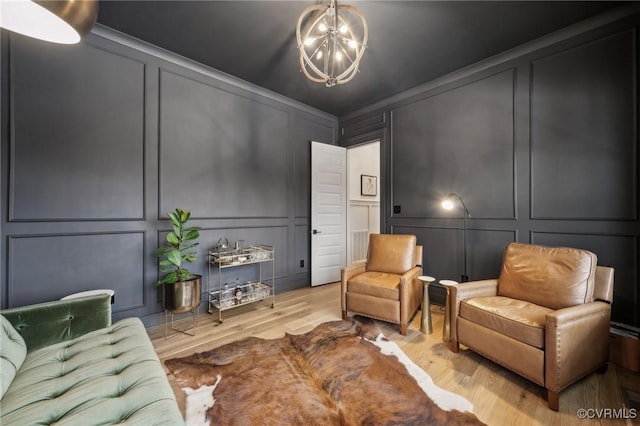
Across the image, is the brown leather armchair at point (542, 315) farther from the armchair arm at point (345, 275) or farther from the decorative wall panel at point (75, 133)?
the decorative wall panel at point (75, 133)

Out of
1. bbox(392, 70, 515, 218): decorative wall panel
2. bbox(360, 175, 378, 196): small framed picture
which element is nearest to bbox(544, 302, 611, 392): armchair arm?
bbox(392, 70, 515, 218): decorative wall panel

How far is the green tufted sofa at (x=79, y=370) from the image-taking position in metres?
1.01

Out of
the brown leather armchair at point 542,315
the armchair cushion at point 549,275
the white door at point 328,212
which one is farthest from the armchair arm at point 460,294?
the white door at point 328,212

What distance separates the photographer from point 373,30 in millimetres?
2461

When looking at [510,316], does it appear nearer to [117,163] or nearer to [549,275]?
[549,275]

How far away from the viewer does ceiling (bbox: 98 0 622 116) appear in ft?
7.13

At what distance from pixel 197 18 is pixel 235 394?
301cm

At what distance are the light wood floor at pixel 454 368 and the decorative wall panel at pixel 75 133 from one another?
55.4 inches

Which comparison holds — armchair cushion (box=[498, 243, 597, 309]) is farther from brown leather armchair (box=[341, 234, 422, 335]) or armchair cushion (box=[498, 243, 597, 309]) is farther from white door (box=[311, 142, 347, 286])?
white door (box=[311, 142, 347, 286])

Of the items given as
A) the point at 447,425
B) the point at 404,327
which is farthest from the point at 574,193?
the point at 447,425

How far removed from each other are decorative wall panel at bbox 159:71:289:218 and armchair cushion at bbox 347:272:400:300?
1616mm

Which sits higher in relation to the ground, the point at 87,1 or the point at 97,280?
the point at 87,1

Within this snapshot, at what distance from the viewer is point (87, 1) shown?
1.84ft

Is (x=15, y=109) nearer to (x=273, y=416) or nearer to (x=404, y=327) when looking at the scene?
(x=273, y=416)
